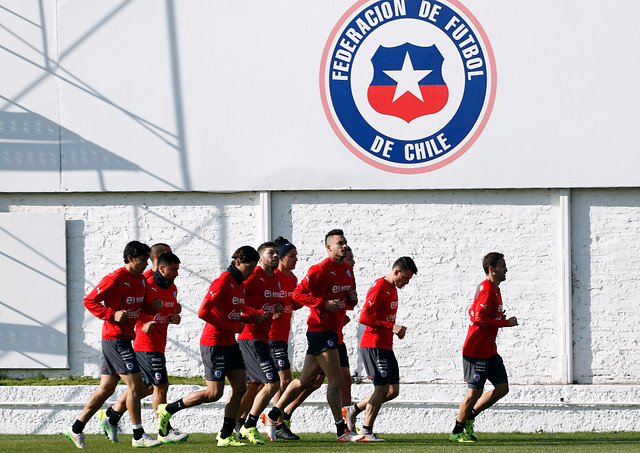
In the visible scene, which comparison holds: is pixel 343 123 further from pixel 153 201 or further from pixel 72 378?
pixel 72 378

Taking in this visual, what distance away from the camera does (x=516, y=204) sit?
13.2 metres

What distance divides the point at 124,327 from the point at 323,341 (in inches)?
79.8

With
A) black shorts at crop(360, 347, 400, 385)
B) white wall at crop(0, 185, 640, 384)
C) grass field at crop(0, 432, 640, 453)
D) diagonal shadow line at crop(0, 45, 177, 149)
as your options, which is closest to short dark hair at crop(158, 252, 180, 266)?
grass field at crop(0, 432, 640, 453)

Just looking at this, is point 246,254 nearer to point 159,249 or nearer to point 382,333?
point 159,249

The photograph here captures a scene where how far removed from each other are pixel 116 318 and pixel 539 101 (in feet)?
20.8

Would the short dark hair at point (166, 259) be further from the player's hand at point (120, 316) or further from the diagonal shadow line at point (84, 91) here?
the diagonal shadow line at point (84, 91)

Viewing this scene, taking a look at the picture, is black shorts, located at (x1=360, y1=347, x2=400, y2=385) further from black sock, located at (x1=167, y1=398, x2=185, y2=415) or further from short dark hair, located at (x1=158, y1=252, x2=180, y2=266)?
short dark hair, located at (x1=158, y1=252, x2=180, y2=266)

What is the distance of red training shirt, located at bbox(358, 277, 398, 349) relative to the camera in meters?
10.6

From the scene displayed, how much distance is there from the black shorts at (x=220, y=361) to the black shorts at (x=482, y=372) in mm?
2481

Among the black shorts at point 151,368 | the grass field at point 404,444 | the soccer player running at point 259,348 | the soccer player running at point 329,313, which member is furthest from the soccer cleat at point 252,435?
the black shorts at point 151,368

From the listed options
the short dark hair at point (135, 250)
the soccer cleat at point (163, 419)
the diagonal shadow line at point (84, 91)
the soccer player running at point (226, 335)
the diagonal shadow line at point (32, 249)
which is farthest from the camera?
the diagonal shadow line at point (32, 249)

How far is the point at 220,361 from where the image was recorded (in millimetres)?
9852

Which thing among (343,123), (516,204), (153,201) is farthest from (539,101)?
(153,201)

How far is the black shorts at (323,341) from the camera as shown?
1055cm
